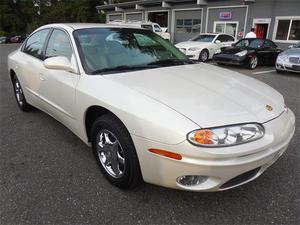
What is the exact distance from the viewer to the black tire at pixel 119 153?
211cm

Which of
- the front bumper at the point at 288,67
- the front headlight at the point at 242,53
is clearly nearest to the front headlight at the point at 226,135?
the front bumper at the point at 288,67

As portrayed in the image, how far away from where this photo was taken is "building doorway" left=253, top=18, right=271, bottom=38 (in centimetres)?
1538

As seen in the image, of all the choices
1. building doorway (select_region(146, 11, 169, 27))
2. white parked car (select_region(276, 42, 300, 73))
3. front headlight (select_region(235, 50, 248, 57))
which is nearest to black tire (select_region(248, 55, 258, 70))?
front headlight (select_region(235, 50, 248, 57))

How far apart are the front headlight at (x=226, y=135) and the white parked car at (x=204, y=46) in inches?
382

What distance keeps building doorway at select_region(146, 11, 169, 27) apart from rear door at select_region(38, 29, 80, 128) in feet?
69.6

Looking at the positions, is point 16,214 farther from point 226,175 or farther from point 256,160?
point 256,160

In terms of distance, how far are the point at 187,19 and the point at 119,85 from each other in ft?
65.4

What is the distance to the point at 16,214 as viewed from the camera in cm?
213

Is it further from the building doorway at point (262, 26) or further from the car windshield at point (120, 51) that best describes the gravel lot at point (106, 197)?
the building doorway at point (262, 26)

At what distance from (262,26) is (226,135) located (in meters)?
16.5

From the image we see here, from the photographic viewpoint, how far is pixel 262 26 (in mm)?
15922

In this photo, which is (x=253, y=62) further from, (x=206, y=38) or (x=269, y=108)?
(x=269, y=108)

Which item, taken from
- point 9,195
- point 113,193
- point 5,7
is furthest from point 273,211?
point 5,7

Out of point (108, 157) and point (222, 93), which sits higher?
point (222, 93)
